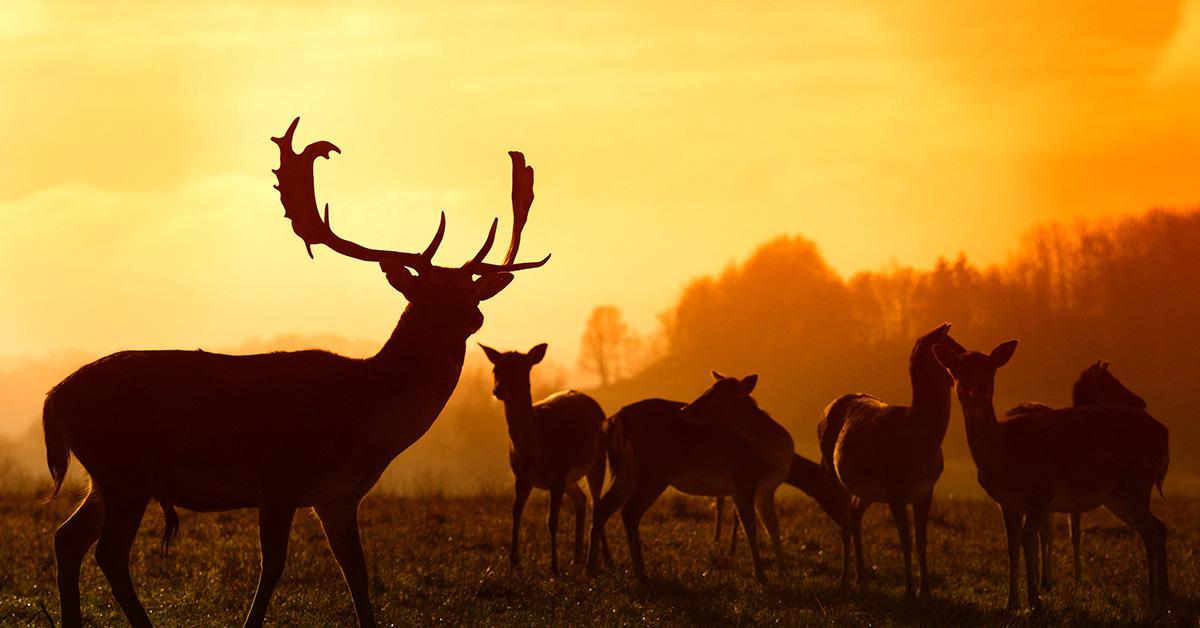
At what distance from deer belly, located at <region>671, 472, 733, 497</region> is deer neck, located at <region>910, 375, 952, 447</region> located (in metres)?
2.26

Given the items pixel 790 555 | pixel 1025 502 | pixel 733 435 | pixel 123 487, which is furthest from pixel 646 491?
pixel 123 487

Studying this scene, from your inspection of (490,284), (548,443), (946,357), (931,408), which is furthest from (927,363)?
(490,284)

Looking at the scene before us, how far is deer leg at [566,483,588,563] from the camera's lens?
46.3 ft

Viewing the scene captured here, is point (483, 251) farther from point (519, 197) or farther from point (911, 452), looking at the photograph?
point (911, 452)

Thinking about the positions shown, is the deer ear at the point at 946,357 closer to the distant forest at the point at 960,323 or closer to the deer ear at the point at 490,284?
the deer ear at the point at 490,284

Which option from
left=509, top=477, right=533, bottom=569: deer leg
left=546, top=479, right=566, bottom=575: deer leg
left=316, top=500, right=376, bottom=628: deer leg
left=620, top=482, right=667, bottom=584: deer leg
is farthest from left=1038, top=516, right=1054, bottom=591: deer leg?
left=316, top=500, right=376, bottom=628: deer leg

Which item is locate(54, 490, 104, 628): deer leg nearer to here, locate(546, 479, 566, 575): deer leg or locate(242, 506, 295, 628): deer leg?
locate(242, 506, 295, 628): deer leg

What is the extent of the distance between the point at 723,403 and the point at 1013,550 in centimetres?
371

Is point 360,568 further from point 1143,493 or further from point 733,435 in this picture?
point 1143,493

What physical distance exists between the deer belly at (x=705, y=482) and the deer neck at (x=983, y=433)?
2832 mm

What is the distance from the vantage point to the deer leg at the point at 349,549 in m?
9.13

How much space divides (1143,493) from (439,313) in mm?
7031

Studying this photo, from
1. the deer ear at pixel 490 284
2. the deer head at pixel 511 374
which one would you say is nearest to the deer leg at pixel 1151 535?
the deer head at pixel 511 374

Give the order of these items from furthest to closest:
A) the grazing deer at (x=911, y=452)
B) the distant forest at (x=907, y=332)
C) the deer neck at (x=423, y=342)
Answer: the distant forest at (x=907, y=332) → the grazing deer at (x=911, y=452) → the deer neck at (x=423, y=342)
